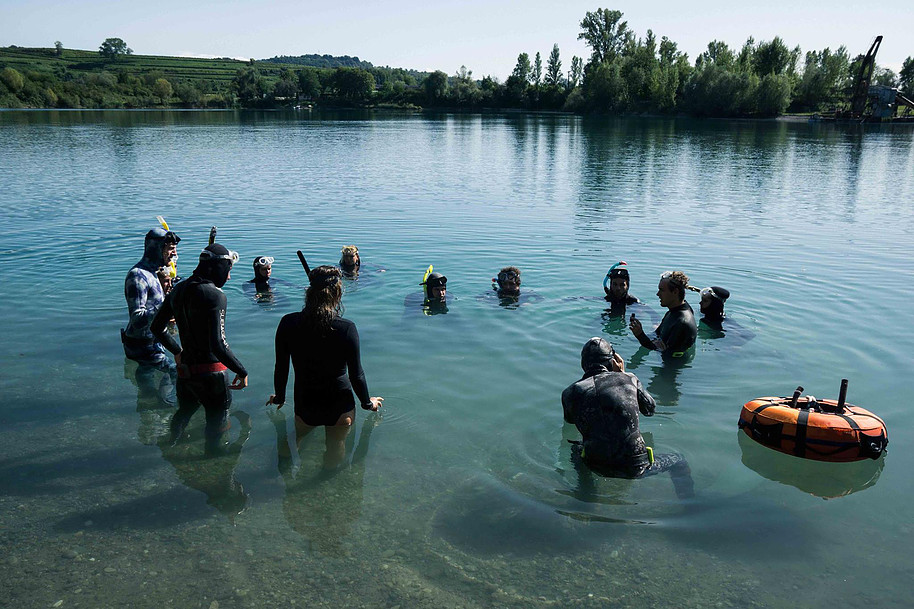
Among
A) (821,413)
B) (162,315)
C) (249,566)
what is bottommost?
(249,566)

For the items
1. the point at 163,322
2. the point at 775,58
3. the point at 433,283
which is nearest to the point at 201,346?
the point at 163,322

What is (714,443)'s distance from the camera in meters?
7.29

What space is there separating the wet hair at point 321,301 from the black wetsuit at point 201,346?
1193 mm

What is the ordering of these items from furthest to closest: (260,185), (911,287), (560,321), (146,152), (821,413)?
1. (146,152)
2. (260,185)
3. (911,287)
4. (560,321)
5. (821,413)

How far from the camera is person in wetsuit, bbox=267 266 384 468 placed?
231 inches

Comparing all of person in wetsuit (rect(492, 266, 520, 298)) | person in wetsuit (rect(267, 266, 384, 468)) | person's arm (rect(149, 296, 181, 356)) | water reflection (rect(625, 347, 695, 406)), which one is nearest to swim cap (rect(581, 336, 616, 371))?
person in wetsuit (rect(267, 266, 384, 468))

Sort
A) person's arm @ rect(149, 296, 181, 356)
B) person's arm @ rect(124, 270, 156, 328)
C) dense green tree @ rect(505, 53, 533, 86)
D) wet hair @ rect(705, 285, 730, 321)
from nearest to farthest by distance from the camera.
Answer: person's arm @ rect(149, 296, 181, 356)
person's arm @ rect(124, 270, 156, 328)
wet hair @ rect(705, 285, 730, 321)
dense green tree @ rect(505, 53, 533, 86)

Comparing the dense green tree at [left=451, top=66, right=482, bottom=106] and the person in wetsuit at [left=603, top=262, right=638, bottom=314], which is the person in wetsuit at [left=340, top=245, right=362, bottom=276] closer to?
the person in wetsuit at [left=603, top=262, right=638, bottom=314]

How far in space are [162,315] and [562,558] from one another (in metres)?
4.76

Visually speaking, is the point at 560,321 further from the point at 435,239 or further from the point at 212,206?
the point at 212,206

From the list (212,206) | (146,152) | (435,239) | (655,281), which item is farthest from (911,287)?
(146,152)

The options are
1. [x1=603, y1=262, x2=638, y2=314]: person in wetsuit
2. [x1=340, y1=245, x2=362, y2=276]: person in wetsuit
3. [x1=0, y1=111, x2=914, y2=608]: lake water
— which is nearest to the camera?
[x1=0, y1=111, x2=914, y2=608]: lake water

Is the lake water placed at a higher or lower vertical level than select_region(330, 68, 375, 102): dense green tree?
lower

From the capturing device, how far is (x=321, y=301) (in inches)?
229
